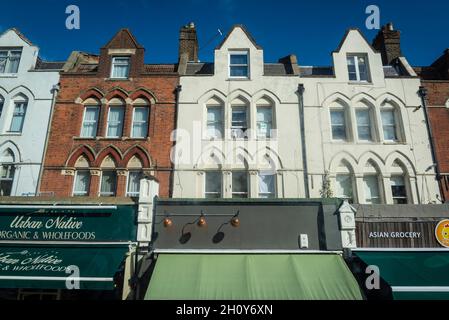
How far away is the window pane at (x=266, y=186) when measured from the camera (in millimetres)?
12492

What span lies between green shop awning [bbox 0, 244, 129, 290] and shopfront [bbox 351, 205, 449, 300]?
24.0 ft

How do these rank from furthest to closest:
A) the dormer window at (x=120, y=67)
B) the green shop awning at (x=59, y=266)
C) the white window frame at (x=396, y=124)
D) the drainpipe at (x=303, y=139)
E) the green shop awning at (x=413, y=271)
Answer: the dormer window at (x=120, y=67), the white window frame at (x=396, y=124), the drainpipe at (x=303, y=139), the green shop awning at (x=59, y=266), the green shop awning at (x=413, y=271)

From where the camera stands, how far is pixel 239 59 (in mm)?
14766

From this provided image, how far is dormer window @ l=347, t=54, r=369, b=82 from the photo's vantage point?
14270 millimetres

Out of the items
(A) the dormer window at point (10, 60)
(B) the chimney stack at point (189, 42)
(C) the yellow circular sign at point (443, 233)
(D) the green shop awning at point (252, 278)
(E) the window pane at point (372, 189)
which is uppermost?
(B) the chimney stack at point (189, 42)

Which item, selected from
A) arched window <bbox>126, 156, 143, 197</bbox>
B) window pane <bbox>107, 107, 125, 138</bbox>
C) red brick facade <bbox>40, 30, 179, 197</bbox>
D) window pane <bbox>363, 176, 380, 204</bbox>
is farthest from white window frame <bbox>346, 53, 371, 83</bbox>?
window pane <bbox>107, 107, 125, 138</bbox>

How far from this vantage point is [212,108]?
13938 mm

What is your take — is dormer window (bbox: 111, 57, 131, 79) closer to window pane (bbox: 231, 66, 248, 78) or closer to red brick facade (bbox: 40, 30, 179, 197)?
red brick facade (bbox: 40, 30, 179, 197)

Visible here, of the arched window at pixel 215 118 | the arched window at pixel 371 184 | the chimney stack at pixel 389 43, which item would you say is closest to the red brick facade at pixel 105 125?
the arched window at pixel 215 118

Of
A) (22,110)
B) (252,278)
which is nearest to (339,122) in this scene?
(252,278)

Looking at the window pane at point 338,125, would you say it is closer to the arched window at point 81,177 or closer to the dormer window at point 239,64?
the dormer window at point 239,64

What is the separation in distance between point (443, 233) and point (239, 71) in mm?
10109

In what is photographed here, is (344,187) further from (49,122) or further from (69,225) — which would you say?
(49,122)

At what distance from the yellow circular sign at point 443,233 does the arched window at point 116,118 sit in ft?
40.3
